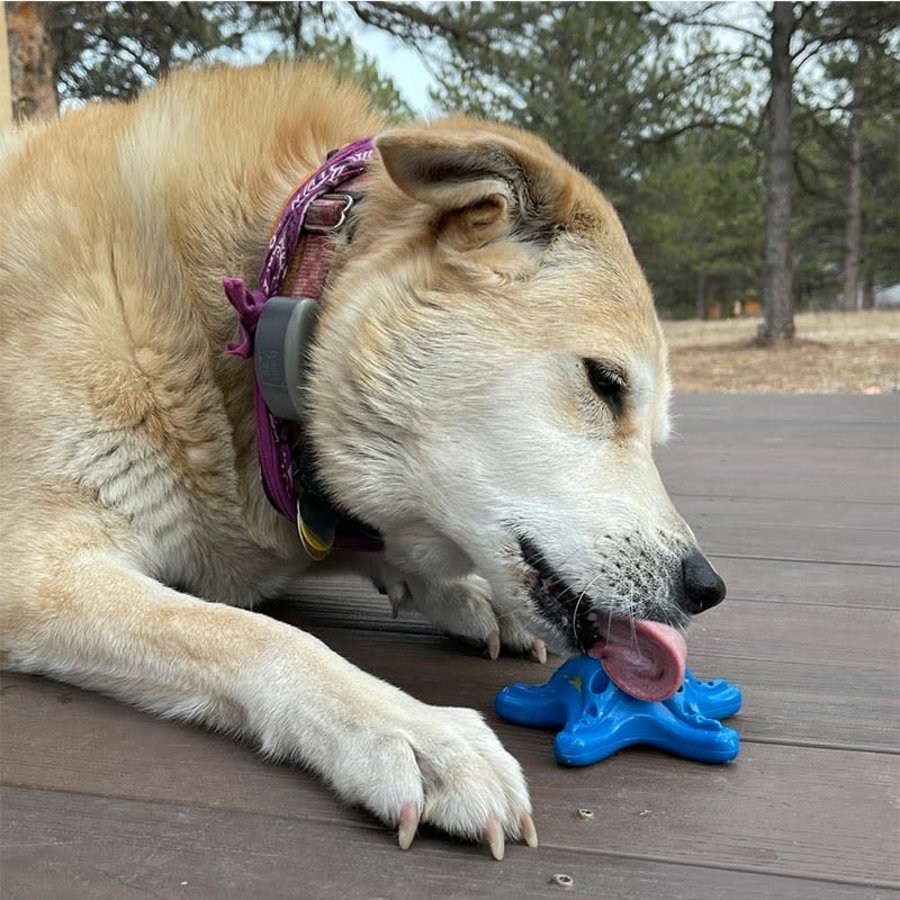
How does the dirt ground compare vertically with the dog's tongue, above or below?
below

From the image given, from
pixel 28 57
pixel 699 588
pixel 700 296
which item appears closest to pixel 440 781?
Result: pixel 699 588

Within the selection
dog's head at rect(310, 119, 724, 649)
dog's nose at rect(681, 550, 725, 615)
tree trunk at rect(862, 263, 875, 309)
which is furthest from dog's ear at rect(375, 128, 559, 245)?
tree trunk at rect(862, 263, 875, 309)

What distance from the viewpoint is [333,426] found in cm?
145

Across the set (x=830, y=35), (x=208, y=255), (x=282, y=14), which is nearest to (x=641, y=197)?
(x=830, y=35)

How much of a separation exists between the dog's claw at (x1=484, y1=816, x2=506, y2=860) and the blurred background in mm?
1620

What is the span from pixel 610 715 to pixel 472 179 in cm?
80

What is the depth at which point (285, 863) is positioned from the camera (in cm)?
97

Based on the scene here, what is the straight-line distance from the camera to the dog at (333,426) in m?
1.31

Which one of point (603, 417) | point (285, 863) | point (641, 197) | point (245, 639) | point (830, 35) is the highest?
point (830, 35)

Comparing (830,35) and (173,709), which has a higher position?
(830,35)

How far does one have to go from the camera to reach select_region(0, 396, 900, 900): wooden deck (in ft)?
3.11

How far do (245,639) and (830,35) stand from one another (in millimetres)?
10992

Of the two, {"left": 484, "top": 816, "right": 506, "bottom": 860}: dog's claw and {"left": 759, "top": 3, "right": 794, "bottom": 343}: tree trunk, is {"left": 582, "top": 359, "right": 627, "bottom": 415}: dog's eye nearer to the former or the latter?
{"left": 484, "top": 816, "right": 506, "bottom": 860}: dog's claw

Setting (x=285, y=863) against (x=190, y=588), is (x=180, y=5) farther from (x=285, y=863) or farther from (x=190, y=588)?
(x=285, y=863)
